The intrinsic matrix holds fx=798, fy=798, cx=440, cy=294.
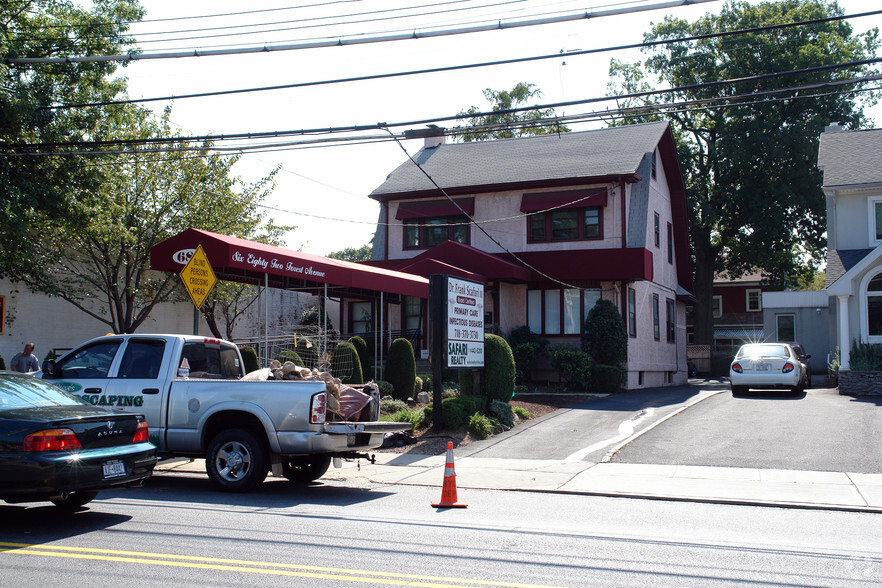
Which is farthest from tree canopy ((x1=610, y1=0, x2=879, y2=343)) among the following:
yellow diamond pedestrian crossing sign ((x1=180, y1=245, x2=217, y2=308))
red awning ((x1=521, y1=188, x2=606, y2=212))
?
yellow diamond pedestrian crossing sign ((x1=180, y1=245, x2=217, y2=308))

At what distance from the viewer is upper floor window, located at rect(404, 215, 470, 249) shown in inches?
1128

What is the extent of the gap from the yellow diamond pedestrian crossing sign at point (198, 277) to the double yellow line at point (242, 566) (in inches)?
257

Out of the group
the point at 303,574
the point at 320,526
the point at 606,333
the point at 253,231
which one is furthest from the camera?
the point at 253,231

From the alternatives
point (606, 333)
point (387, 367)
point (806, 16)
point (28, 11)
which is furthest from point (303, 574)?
point (806, 16)

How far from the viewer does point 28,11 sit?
1814cm

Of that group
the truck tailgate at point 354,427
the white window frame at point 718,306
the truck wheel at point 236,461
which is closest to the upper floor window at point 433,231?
the truck tailgate at point 354,427

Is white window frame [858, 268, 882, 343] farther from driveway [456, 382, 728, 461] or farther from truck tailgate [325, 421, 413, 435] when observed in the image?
truck tailgate [325, 421, 413, 435]

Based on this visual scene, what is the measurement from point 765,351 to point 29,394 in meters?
19.5

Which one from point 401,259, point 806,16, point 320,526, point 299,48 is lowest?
point 320,526

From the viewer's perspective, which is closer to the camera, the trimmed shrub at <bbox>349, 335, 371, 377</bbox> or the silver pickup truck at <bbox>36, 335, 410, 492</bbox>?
the silver pickup truck at <bbox>36, 335, 410, 492</bbox>

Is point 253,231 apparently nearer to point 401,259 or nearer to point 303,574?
point 401,259

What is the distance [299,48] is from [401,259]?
639 inches

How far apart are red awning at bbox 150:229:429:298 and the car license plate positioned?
22.1 feet

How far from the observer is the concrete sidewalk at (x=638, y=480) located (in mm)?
10180
